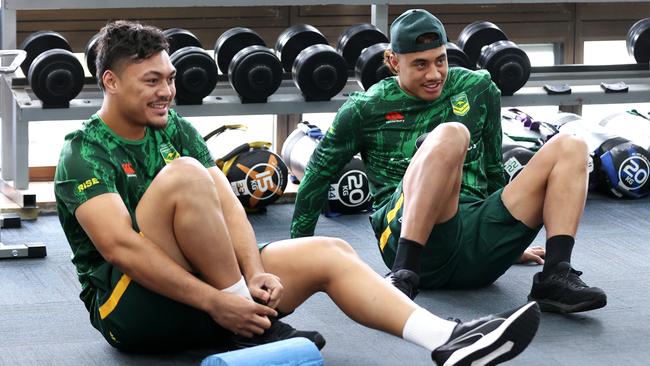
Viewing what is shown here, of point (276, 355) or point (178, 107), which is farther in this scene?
point (178, 107)

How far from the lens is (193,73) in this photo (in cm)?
436

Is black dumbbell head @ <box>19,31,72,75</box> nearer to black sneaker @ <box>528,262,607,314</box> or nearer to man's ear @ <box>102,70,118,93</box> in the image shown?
man's ear @ <box>102,70,118,93</box>

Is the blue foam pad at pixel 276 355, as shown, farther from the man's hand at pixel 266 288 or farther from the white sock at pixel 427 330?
the white sock at pixel 427 330

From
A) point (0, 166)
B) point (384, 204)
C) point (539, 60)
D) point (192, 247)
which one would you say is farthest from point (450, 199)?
point (539, 60)

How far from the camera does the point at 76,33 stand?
504cm

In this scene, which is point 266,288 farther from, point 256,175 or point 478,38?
point 478,38

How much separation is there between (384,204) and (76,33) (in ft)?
7.33

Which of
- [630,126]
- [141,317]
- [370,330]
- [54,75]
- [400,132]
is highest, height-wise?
[54,75]

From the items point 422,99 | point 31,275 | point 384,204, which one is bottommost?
point 31,275

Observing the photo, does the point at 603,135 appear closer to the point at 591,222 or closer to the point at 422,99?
the point at 591,222

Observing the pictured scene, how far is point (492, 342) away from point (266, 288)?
1.63 ft

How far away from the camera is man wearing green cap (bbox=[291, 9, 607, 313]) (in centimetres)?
294

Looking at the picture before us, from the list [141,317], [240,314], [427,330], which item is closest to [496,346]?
[427,330]

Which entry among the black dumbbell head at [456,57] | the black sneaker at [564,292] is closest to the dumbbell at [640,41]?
the black dumbbell head at [456,57]
